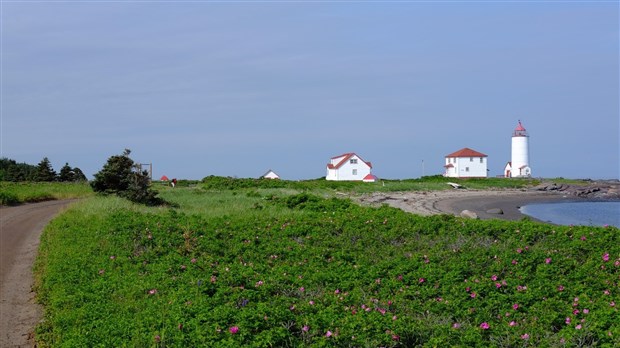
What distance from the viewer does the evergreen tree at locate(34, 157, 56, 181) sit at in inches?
2200

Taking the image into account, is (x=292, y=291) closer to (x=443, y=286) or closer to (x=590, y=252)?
(x=443, y=286)

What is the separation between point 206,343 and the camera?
6.62 meters

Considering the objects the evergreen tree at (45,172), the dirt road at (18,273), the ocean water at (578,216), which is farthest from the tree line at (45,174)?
the ocean water at (578,216)

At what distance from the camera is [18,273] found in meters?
14.0

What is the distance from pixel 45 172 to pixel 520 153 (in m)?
63.6

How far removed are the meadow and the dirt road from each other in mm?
311

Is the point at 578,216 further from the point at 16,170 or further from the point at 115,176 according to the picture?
the point at 16,170

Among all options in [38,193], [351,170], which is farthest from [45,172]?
[351,170]

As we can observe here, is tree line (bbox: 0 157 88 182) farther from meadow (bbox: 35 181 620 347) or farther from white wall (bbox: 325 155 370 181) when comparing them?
meadow (bbox: 35 181 620 347)

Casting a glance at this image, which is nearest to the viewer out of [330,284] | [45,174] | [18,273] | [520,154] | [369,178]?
[330,284]

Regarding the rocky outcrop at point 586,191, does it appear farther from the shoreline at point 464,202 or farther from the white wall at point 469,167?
the white wall at point 469,167

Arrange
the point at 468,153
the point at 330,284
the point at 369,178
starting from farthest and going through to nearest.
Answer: the point at 468,153 < the point at 369,178 < the point at 330,284

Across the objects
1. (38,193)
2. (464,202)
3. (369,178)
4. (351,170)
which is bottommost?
(464,202)

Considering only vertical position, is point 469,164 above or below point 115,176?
above
